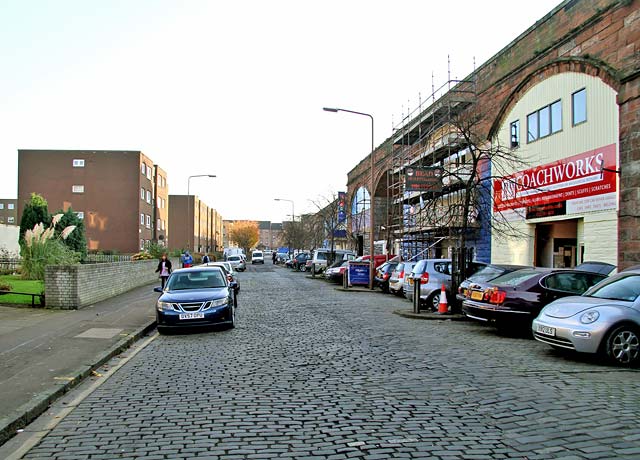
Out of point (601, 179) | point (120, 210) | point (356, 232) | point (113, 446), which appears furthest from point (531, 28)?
point (120, 210)

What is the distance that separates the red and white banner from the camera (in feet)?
55.4

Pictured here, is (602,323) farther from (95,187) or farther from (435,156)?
(95,187)

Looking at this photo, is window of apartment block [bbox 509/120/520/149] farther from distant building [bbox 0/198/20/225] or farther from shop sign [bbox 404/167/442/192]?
distant building [bbox 0/198/20/225]

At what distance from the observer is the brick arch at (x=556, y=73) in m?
17.0

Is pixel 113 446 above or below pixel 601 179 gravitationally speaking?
below

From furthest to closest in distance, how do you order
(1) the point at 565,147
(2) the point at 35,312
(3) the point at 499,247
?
(3) the point at 499,247, (1) the point at 565,147, (2) the point at 35,312

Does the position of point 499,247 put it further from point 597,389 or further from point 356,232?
point 356,232

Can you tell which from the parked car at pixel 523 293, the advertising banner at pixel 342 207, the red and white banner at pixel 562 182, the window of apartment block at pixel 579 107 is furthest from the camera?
the advertising banner at pixel 342 207

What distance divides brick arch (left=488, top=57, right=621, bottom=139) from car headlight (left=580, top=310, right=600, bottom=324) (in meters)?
11.2

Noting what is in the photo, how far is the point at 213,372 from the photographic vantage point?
746cm

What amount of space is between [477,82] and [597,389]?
2233 cm

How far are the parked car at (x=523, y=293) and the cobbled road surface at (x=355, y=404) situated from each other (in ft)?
2.25

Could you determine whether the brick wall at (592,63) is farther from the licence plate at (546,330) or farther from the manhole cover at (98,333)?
the manhole cover at (98,333)

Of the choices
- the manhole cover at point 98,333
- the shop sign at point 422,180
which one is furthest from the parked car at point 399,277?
the manhole cover at point 98,333
